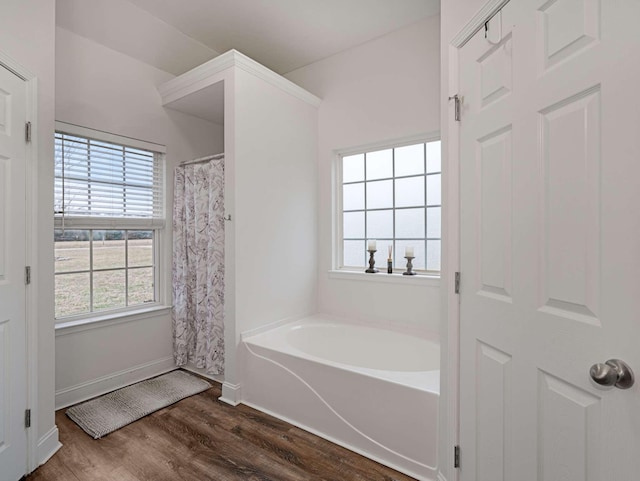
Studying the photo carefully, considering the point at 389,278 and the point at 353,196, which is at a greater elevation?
the point at 353,196

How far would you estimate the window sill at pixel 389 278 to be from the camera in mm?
2658

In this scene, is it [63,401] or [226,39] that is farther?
[226,39]

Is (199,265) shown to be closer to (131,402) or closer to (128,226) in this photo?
(128,226)

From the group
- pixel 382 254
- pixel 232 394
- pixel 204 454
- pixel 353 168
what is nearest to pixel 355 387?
pixel 204 454

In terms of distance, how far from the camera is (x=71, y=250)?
257 cm

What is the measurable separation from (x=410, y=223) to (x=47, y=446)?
109 inches

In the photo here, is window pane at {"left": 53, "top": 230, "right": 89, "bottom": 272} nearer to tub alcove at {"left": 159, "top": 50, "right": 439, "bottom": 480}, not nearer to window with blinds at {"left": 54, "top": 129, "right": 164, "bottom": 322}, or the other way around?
window with blinds at {"left": 54, "top": 129, "right": 164, "bottom": 322}

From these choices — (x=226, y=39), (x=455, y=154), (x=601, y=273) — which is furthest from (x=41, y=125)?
(x=601, y=273)

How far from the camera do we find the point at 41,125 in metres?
1.82

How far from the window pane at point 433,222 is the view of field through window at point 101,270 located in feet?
7.93

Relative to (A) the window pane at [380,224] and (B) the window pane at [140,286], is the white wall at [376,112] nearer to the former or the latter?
(A) the window pane at [380,224]

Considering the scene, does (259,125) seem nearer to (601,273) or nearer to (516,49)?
(516,49)

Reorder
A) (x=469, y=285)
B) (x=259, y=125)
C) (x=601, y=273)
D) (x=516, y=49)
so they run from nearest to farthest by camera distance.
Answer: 1. (x=601, y=273)
2. (x=516, y=49)
3. (x=469, y=285)
4. (x=259, y=125)

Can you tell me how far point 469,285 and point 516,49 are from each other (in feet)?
2.84
